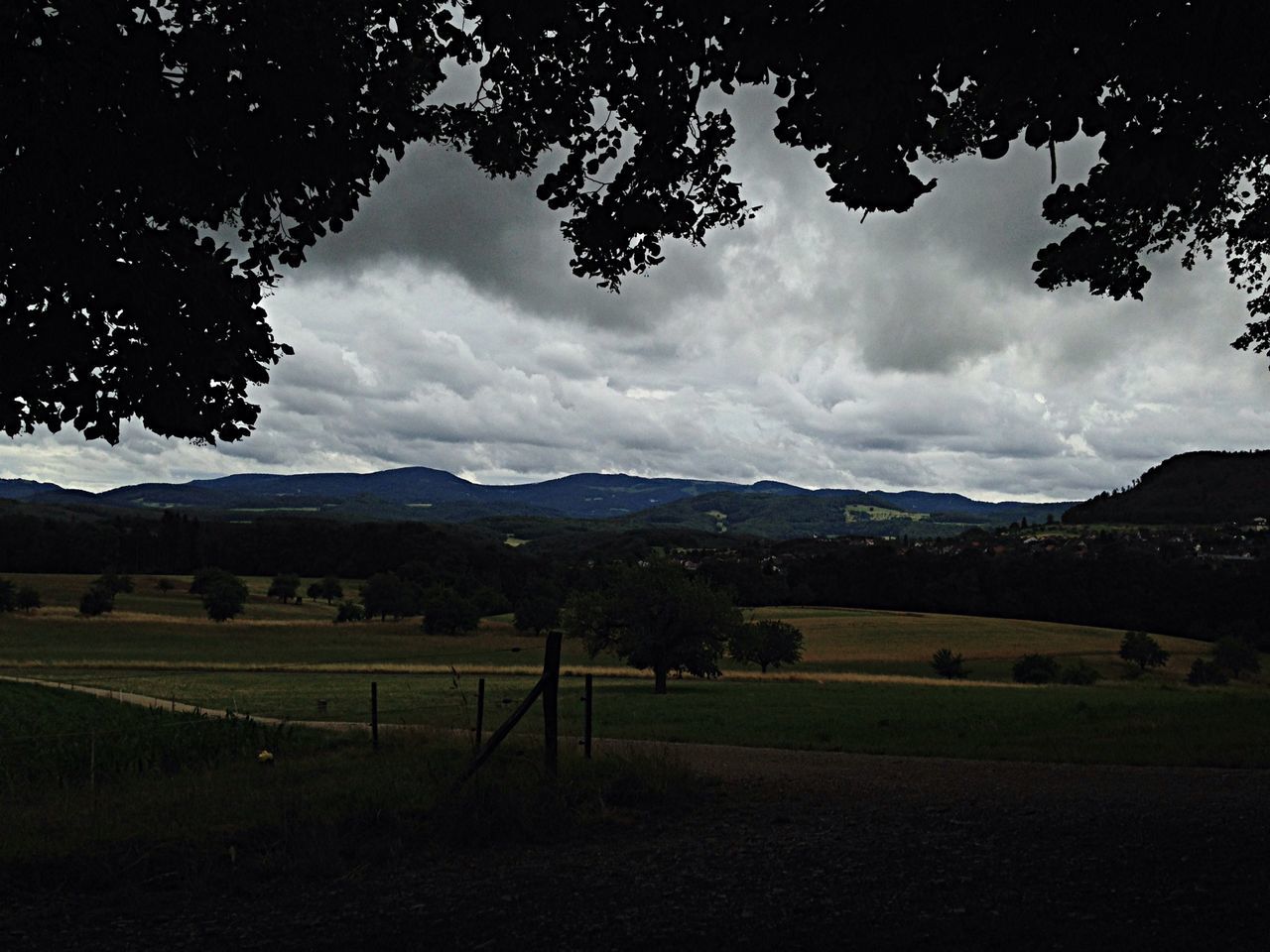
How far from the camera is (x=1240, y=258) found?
19375 millimetres

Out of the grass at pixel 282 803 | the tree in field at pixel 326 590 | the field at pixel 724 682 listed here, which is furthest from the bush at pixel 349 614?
the grass at pixel 282 803

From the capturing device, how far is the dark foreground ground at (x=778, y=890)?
25.8ft

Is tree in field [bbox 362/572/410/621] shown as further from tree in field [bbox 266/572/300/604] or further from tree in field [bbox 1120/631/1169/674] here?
tree in field [bbox 1120/631/1169/674]

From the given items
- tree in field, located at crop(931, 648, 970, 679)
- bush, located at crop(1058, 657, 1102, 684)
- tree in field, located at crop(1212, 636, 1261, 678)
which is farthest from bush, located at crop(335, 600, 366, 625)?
tree in field, located at crop(1212, 636, 1261, 678)

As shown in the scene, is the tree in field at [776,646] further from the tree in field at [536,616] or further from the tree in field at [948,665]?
Result: the tree in field at [536,616]

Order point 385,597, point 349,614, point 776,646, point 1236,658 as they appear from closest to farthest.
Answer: point 776,646 < point 1236,658 < point 349,614 < point 385,597

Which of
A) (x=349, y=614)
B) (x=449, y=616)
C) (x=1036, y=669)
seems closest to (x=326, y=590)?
(x=349, y=614)

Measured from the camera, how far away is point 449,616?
3903 inches

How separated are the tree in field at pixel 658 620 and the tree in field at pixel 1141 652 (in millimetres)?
43282

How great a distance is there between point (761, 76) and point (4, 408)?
991 centimetres

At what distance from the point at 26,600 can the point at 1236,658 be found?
11609cm

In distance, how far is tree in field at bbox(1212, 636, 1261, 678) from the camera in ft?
249

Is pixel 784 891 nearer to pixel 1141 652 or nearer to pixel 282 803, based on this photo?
pixel 282 803

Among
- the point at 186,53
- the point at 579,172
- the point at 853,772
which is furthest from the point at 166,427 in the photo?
the point at 853,772
